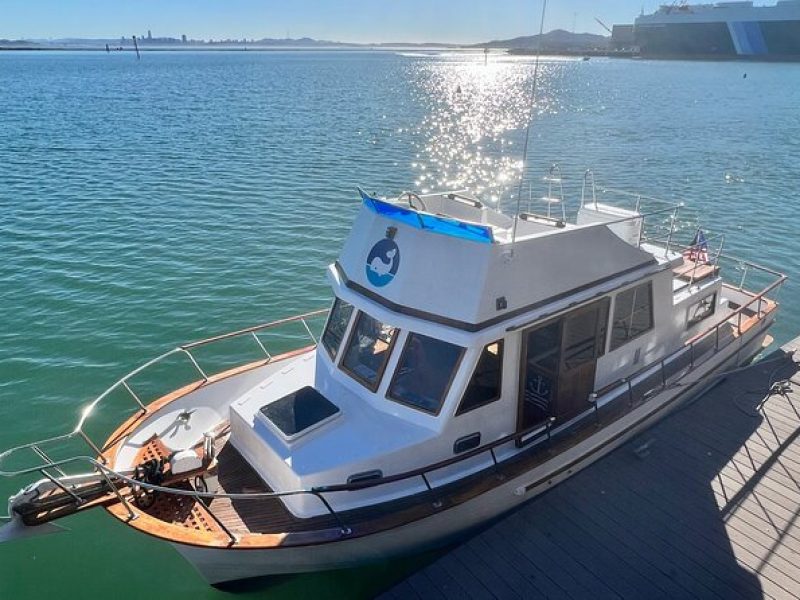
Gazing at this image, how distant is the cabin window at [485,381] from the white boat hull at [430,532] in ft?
3.91

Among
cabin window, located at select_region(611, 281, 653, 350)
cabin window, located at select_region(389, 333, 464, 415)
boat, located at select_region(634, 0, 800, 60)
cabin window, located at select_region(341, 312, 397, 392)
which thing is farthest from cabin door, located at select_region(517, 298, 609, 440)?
boat, located at select_region(634, 0, 800, 60)

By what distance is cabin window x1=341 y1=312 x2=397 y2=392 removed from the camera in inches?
290

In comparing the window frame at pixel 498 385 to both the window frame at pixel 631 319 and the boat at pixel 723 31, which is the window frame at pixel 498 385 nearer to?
the window frame at pixel 631 319

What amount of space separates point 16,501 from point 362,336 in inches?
169

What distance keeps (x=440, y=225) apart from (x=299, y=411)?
3023mm

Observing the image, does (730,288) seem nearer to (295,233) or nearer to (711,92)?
(295,233)

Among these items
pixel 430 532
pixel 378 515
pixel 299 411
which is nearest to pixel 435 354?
pixel 299 411

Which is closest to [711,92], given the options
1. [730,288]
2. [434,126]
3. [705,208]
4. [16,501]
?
[434,126]

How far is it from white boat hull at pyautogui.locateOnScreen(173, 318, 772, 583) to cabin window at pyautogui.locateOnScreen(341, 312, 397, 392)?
6.53 feet

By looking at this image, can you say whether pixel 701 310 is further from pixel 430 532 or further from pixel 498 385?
pixel 430 532

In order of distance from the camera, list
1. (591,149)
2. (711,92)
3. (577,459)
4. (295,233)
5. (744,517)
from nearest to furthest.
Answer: (744,517) → (577,459) → (295,233) → (591,149) → (711,92)

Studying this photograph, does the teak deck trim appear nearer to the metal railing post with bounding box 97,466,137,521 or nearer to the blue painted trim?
the metal railing post with bounding box 97,466,137,521

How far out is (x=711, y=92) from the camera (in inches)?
2547

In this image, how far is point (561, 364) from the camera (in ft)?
25.2
